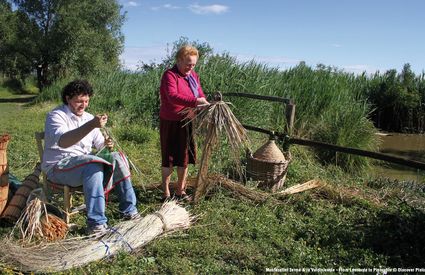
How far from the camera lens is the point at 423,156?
38.0 ft

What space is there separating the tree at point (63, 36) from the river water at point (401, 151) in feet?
52.8

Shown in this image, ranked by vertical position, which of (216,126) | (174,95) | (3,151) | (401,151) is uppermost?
(174,95)

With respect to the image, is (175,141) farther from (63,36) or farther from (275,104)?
(63,36)

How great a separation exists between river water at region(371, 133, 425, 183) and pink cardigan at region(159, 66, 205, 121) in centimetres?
516

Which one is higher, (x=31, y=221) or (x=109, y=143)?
(x=109, y=143)

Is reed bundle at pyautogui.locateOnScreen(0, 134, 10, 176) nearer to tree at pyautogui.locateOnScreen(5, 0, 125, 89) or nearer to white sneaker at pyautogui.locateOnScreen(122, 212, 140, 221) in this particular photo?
white sneaker at pyautogui.locateOnScreen(122, 212, 140, 221)

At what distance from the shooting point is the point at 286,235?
12.2 ft

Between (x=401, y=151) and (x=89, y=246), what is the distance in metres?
11.2

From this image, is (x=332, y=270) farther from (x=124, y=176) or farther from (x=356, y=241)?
(x=124, y=176)

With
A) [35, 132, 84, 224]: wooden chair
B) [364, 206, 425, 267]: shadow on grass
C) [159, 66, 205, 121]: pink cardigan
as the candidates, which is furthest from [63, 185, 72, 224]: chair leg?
[364, 206, 425, 267]: shadow on grass

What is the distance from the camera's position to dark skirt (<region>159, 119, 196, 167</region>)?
4230 millimetres

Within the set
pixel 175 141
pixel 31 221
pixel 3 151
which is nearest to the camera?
pixel 31 221

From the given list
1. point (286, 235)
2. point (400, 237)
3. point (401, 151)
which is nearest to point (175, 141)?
point (286, 235)

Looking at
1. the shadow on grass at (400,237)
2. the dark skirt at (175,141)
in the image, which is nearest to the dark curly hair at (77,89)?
the dark skirt at (175,141)
